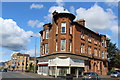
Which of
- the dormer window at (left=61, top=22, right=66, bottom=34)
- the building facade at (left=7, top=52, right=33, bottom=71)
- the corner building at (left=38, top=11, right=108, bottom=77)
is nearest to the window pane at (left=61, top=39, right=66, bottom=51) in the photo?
the corner building at (left=38, top=11, right=108, bottom=77)

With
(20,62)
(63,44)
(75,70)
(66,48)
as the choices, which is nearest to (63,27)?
(63,44)

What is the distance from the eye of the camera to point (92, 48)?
44812 millimetres

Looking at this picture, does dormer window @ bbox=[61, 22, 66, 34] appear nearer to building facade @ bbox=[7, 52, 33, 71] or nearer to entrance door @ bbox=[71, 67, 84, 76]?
entrance door @ bbox=[71, 67, 84, 76]

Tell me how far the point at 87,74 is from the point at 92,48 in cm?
2004

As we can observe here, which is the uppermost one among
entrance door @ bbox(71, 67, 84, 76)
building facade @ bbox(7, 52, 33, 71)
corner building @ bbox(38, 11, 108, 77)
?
corner building @ bbox(38, 11, 108, 77)

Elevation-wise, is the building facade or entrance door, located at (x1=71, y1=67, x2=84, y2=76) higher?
entrance door, located at (x1=71, y1=67, x2=84, y2=76)

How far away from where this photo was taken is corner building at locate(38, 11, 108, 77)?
33547 millimetres

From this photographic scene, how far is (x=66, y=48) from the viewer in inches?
1337

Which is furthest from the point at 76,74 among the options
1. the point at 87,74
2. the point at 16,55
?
the point at 16,55

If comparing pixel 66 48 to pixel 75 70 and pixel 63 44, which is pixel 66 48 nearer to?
pixel 63 44

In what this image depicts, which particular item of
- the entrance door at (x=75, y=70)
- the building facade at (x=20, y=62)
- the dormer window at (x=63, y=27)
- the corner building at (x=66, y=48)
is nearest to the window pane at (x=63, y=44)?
the corner building at (x=66, y=48)

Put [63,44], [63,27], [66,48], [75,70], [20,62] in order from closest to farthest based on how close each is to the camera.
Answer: [66,48], [63,44], [63,27], [75,70], [20,62]

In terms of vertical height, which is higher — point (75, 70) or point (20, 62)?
point (75, 70)

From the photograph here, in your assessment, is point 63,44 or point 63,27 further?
point 63,27
